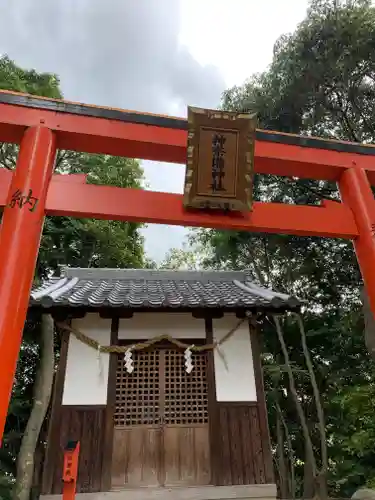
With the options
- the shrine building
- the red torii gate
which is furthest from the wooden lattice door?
the red torii gate

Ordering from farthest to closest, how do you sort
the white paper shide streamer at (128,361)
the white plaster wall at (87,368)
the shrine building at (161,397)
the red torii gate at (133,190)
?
the white paper shide streamer at (128,361) < the white plaster wall at (87,368) < the shrine building at (161,397) < the red torii gate at (133,190)

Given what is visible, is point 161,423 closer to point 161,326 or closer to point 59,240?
point 161,326

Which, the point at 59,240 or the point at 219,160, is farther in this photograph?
the point at 59,240

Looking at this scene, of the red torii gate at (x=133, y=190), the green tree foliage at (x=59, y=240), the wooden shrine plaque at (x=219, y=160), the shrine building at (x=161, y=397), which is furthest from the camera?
the green tree foliage at (x=59, y=240)

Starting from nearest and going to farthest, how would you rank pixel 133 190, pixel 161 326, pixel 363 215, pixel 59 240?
pixel 133 190
pixel 363 215
pixel 161 326
pixel 59 240

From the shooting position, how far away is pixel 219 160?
3789 millimetres

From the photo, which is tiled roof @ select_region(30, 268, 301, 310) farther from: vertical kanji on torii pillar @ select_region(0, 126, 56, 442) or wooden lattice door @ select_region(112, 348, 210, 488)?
vertical kanji on torii pillar @ select_region(0, 126, 56, 442)

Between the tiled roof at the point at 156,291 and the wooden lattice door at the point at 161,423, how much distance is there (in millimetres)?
940

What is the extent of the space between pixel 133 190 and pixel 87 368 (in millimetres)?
3511

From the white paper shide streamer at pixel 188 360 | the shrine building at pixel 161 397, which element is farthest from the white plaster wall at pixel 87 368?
the white paper shide streamer at pixel 188 360

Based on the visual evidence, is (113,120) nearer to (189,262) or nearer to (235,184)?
(235,184)

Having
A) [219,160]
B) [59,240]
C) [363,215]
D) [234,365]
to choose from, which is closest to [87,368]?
[234,365]

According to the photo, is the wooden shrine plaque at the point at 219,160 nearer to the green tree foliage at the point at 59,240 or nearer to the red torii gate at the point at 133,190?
the red torii gate at the point at 133,190

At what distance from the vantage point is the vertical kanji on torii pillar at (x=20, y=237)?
8.24ft
